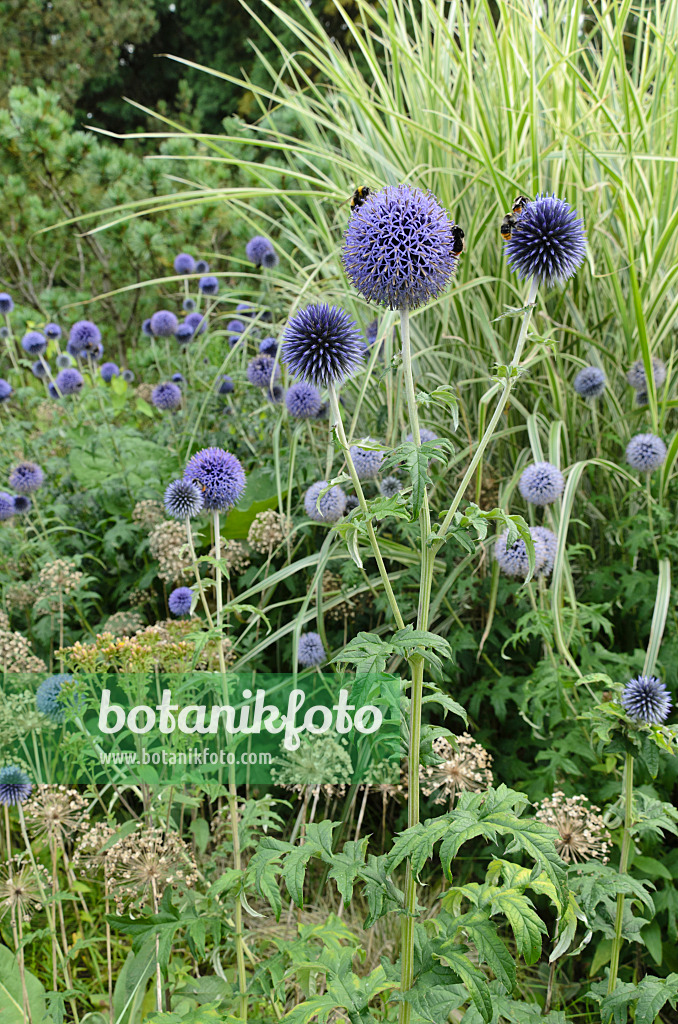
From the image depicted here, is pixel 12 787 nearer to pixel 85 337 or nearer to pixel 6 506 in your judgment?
pixel 6 506

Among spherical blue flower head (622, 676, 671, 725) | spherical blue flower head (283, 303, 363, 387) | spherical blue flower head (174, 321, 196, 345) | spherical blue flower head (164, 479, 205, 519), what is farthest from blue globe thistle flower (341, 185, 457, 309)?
spherical blue flower head (174, 321, 196, 345)

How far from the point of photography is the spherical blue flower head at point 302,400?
8.82 ft

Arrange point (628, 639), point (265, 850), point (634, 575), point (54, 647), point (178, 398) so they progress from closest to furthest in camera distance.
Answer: point (265, 850), point (634, 575), point (628, 639), point (54, 647), point (178, 398)

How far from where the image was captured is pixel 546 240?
1.62m

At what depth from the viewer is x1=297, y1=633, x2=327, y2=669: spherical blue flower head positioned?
252 cm

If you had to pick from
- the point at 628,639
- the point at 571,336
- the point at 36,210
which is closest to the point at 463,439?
the point at 571,336

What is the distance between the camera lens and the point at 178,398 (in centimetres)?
362

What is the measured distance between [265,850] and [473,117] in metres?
2.74

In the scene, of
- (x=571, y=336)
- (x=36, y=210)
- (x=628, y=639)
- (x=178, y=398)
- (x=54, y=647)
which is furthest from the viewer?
(x=36, y=210)

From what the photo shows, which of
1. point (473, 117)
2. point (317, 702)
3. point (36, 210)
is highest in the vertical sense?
point (36, 210)

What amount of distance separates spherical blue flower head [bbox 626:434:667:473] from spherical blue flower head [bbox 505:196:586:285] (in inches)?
44.2

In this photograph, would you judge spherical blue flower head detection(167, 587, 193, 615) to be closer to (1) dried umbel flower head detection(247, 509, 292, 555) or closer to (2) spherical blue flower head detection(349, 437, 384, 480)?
(1) dried umbel flower head detection(247, 509, 292, 555)

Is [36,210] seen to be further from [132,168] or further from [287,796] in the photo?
[287,796]

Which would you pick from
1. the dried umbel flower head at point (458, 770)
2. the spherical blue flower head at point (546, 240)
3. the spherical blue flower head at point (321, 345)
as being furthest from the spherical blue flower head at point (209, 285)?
the dried umbel flower head at point (458, 770)
